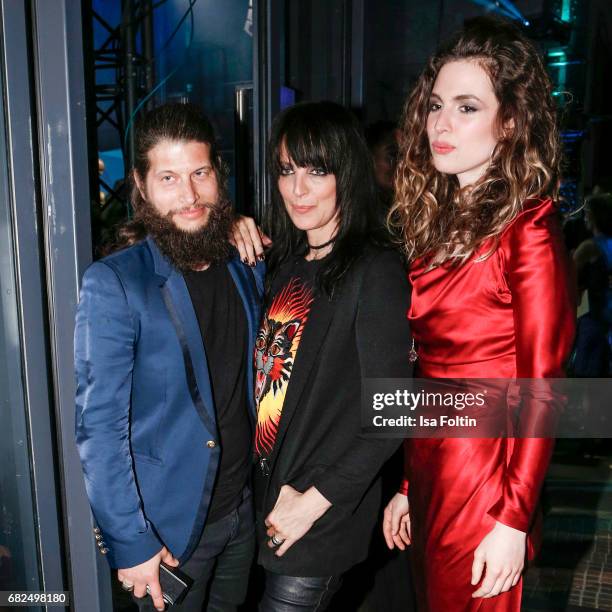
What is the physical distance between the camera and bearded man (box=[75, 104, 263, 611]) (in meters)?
1.28

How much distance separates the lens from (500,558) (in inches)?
46.3

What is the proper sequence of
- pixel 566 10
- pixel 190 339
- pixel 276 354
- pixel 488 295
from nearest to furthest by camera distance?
pixel 488 295 → pixel 190 339 → pixel 276 354 → pixel 566 10

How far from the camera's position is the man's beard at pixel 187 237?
144 cm

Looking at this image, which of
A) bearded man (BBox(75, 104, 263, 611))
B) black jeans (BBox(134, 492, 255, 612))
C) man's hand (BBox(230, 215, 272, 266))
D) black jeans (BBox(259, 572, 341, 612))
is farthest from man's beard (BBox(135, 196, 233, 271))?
black jeans (BBox(259, 572, 341, 612))

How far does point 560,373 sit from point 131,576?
106 cm

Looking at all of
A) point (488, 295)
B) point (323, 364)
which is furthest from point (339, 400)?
point (488, 295)

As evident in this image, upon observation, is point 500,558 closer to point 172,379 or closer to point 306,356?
point 306,356

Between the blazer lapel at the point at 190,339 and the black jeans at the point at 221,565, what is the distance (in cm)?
30

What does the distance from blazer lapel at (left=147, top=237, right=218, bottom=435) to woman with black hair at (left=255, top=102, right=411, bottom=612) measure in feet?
0.55

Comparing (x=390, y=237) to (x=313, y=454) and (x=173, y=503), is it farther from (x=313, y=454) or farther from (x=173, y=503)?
(x=173, y=503)

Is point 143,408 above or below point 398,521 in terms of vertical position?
above

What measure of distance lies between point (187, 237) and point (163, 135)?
10.4 inches

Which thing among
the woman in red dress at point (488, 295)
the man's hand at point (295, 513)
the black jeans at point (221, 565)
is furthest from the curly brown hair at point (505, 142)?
the black jeans at point (221, 565)

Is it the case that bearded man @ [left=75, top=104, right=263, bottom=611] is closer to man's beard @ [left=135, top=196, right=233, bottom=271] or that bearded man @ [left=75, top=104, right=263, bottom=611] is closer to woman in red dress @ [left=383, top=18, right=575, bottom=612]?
man's beard @ [left=135, top=196, right=233, bottom=271]
